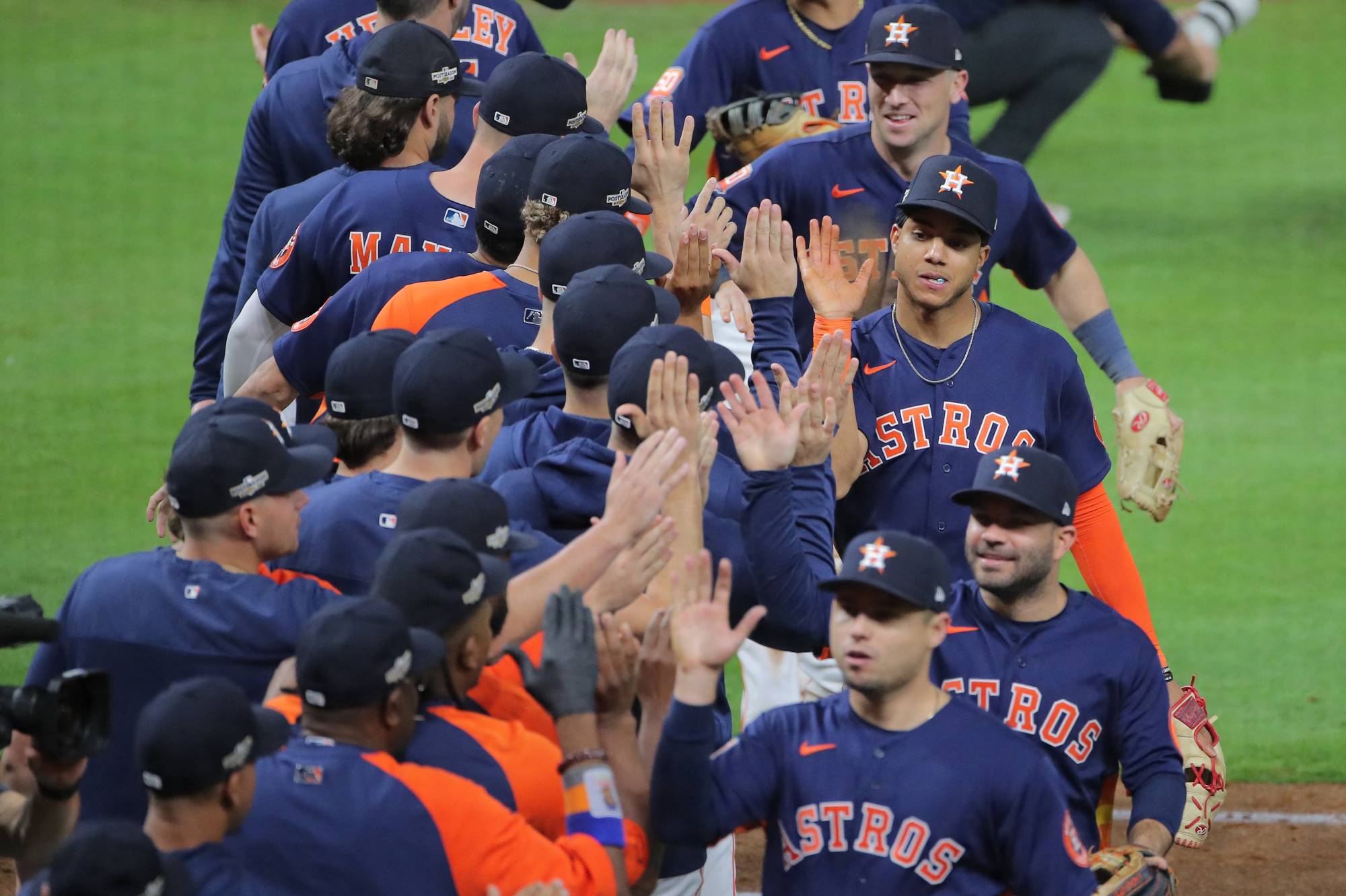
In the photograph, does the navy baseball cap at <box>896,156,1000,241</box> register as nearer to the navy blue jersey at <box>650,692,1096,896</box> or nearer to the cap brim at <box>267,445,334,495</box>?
the navy blue jersey at <box>650,692,1096,896</box>

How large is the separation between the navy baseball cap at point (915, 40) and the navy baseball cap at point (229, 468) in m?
2.29

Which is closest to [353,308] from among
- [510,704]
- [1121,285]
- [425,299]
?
[425,299]

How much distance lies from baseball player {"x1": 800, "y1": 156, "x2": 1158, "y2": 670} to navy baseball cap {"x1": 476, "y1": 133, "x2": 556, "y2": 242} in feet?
2.35

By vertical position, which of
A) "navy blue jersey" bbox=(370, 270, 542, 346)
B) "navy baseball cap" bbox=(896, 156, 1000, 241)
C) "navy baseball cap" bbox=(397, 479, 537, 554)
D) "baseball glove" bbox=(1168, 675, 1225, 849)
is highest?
"navy baseball cap" bbox=(896, 156, 1000, 241)

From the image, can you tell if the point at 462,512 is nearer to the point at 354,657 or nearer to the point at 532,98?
the point at 354,657

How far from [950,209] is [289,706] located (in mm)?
2046

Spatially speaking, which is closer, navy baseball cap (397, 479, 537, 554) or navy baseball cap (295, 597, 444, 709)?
navy baseball cap (295, 597, 444, 709)

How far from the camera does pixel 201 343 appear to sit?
18.6ft

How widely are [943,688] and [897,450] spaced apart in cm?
82

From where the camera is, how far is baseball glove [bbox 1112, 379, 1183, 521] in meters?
5.29

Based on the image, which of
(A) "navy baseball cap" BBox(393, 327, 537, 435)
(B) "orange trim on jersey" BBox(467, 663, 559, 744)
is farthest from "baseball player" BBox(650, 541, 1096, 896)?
(A) "navy baseball cap" BBox(393, 327, 537, 435)

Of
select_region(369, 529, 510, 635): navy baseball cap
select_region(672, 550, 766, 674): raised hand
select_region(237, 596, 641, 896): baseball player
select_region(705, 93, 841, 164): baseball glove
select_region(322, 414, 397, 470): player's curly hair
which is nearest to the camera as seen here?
select_region(237, 596, 641, 896): baseball player

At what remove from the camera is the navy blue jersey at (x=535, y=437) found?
3.85 m

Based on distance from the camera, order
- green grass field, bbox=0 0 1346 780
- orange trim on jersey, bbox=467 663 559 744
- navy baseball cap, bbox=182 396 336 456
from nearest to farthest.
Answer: orange trim on jersey, bbox=467 663 559 744, navy baseball cap, bbox=182 396 336 456, green grass field, bbox=0 0 1346 780
